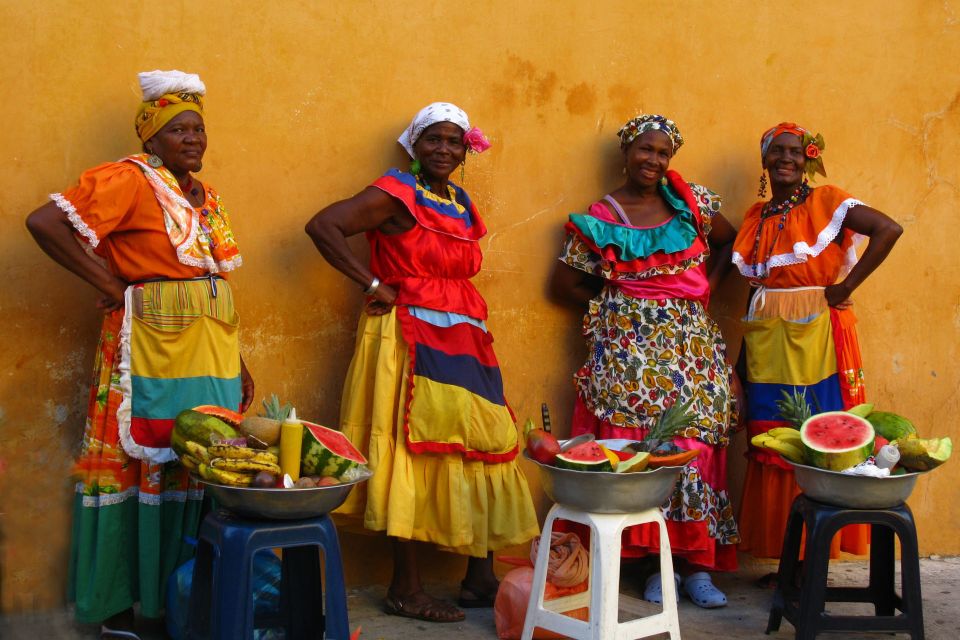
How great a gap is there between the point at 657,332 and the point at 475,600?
1.61 m

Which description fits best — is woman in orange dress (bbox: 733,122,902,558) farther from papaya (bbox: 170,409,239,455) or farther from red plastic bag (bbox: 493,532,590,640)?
papaya (bbox: 170,409,239,455)

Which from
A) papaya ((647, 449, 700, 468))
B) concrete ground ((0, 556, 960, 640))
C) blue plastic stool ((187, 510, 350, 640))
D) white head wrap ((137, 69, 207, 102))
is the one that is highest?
white head wrap ((137, 69, 207, 102))

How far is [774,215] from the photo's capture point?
5.23 meters

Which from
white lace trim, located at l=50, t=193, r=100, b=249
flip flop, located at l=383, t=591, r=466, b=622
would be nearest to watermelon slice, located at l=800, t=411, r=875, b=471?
flip flop, located at l=383, t=591, r=466, b=622

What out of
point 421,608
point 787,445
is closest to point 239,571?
point 421,608

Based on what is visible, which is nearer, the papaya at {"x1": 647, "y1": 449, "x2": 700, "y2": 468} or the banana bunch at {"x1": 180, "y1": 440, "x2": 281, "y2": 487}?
the banana bunch at {"x1": 180, "y1": 440, "x2": 281, "y2": 487}

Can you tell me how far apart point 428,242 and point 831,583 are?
118 inches

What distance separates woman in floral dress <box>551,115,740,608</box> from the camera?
4855 millimetres

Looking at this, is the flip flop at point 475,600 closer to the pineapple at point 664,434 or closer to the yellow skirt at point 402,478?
the yellow skirt at point 402,478

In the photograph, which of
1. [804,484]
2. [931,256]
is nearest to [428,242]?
[804,484]

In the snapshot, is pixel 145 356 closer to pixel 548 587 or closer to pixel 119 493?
pixel 119 493

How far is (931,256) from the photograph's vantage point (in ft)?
19.6

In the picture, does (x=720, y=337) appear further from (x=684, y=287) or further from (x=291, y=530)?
(x=291, y=530)

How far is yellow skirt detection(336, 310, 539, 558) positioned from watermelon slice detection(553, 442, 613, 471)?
1.00m
